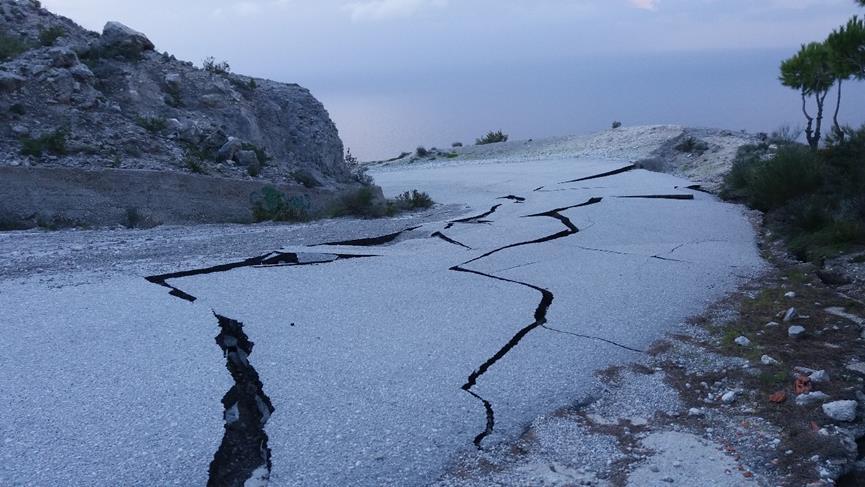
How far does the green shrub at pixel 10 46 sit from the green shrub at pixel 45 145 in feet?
9.29

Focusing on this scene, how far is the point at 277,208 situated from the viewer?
12336 mm

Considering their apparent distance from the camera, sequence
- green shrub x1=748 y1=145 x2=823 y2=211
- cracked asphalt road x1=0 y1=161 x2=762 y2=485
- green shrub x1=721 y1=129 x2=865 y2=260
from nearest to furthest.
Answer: cracked asphalt road x1=0 y1=161 x2=762 y2=485, green shrub x1=721 y1=129 x2=865 y2=260, green shrub x1=748 y1=145 x2=823 y2=211

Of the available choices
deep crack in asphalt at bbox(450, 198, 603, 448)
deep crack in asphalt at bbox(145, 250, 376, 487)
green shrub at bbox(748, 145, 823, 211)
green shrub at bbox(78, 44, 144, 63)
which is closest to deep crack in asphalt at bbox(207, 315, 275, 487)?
deep crack in asphalt at bbox(145, 250, 376, 487)

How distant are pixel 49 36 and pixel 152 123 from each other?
334 centimetres

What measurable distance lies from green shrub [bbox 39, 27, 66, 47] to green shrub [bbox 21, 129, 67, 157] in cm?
398

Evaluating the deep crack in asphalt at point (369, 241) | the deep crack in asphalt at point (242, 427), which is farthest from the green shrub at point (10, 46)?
the deep crack in asphalt at point (242, 427)

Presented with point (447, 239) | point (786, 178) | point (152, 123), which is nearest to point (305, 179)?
point (152, 123)

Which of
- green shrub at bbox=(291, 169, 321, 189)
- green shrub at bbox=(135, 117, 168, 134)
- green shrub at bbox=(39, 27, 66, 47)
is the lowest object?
green shrub at bbox=(291, 169, 321, 189)

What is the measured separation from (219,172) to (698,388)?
10.8 meters

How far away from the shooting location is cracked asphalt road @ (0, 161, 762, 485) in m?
3.80

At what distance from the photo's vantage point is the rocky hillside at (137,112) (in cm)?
1280

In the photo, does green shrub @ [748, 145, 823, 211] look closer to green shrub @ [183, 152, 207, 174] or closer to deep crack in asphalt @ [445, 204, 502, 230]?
deep crack in asphalt @ [445, 204, 502, 230]

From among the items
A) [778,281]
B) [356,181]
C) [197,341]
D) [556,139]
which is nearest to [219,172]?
[356,181]

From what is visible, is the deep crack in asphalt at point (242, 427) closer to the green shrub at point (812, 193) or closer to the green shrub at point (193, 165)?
the green shrub at point (812, 193)
